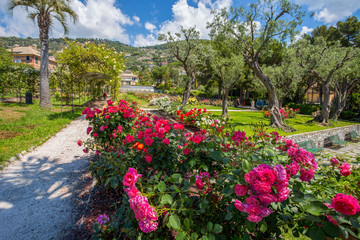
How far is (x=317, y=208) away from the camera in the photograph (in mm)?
1032

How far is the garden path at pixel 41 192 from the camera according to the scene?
258cm

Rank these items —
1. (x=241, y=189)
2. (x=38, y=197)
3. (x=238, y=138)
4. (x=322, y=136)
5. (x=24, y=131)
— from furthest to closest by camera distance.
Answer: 1. (x=322, y=136)
2. (x=24, y=131)
3. (x=38, y=197)
4. (x=238, y=138)
5. (x=241, y=189)

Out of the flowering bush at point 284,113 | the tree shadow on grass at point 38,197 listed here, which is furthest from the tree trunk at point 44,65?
the flowering bush at point 284,113

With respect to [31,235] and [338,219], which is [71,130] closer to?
[31,235]

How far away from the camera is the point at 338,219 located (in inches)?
37.3

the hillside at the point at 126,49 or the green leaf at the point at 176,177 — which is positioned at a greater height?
the hillside at the point at 126,49

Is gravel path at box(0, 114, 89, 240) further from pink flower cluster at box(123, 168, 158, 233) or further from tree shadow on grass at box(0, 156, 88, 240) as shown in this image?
pink flower cluster at box(123, 168, 158, 233)

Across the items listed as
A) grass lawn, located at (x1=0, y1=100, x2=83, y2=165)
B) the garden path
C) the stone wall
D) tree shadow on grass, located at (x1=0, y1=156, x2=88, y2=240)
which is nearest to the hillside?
the stone wall

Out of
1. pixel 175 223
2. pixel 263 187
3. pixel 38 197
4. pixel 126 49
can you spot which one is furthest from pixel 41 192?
pixel 126 49

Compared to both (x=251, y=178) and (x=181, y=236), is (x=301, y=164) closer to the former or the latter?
(x=251, y=178)

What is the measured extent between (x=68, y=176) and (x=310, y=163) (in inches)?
184

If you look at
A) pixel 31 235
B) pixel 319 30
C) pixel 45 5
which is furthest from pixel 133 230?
pixel 319 30

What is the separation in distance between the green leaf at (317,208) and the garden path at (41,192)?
306cm

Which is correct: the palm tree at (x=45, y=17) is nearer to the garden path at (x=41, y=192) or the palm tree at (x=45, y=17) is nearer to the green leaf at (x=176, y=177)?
the garden path at (x=41, y=192)
